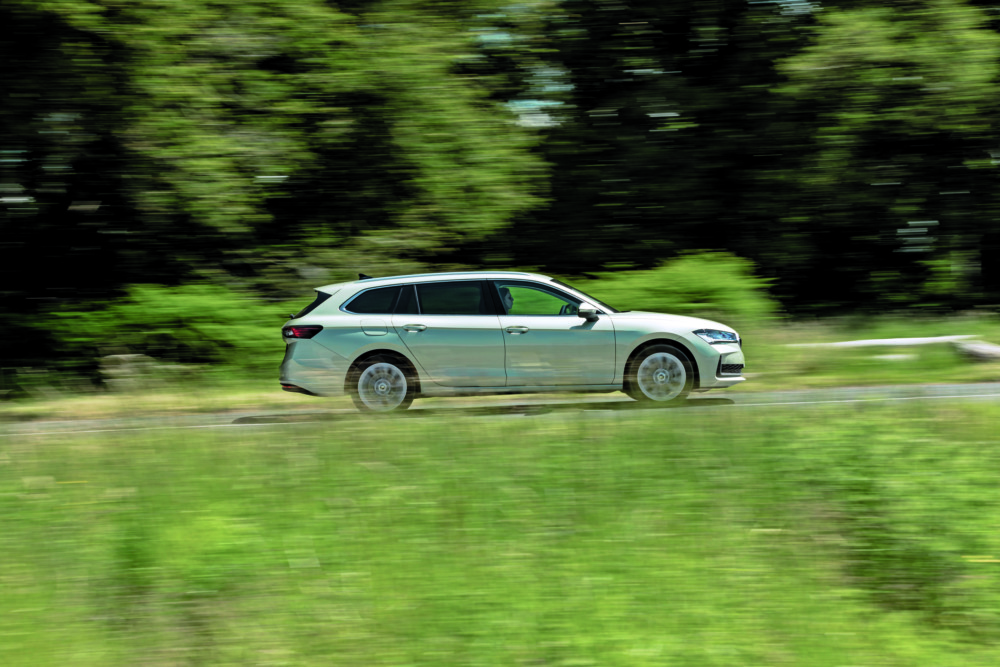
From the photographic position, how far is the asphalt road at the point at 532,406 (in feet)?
24.3

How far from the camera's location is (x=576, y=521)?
558 cm

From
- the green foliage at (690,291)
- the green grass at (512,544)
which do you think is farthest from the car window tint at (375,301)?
the green foliage at (690,291)

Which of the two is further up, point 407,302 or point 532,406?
point 407,302

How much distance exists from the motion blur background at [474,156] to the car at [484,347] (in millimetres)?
1972

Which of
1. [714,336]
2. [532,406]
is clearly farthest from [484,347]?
[714,336]

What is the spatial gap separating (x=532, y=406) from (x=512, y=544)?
9.07ft

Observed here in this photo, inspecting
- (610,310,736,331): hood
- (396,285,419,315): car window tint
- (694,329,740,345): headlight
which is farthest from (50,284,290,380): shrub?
(694,329,740,345): headlight

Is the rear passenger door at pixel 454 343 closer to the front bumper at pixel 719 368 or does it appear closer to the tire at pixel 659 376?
the tire at pixel 659 376

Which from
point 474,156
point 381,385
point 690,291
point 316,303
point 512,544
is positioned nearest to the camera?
point 512,544

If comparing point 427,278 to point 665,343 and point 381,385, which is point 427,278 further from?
point 665,343

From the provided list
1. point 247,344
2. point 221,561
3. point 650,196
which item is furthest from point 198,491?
point 650,196

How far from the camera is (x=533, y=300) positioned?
852 centimetres

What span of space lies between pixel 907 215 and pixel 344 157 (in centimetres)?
896

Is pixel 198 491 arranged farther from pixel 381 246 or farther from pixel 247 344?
pixel 381 246
